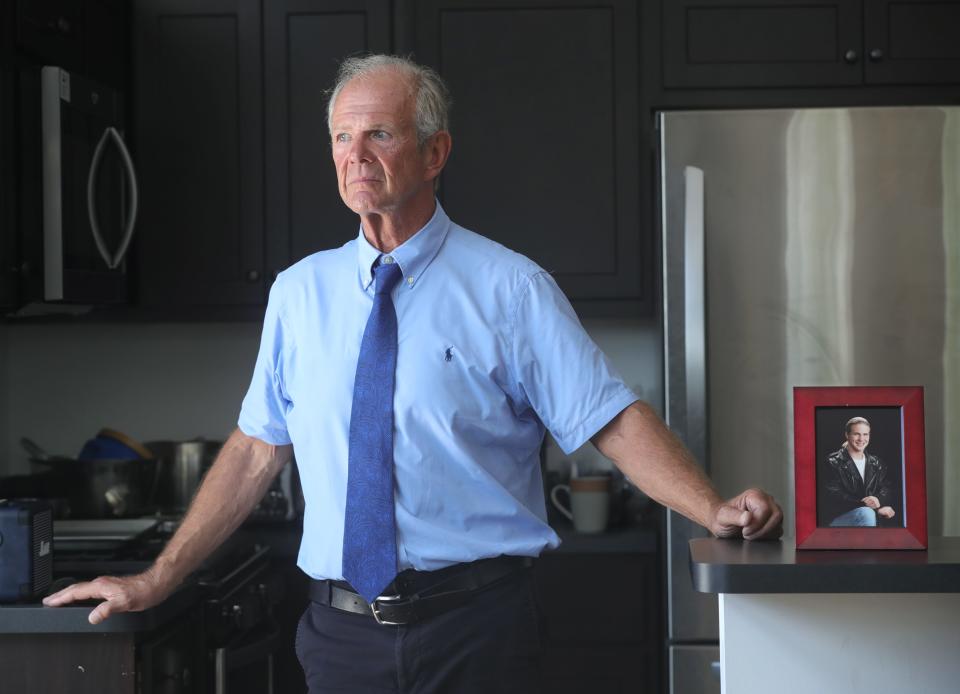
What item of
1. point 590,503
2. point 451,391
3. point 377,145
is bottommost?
point 590,503

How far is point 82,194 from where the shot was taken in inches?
110

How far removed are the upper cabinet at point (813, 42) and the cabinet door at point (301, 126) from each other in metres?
0.86

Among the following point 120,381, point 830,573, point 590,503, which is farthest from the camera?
point 120,381

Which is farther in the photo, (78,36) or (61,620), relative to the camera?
(78,36)


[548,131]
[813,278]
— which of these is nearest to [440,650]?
[813,278]

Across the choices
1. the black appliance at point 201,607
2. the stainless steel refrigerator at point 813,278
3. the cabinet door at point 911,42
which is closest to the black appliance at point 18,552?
the black appliance at point 201,607

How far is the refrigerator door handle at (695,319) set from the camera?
2.73 metres

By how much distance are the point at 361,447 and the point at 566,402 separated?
31 cm

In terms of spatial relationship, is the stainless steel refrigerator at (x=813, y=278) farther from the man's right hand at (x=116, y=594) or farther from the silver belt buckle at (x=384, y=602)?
the man's right hand at (x=116, y=594)

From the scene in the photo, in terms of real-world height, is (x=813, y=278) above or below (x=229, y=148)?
below

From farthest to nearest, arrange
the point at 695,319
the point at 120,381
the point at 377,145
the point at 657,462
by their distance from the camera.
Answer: the point at 120,381
the point at 695,319
the point at 377,145
the point at 657,462

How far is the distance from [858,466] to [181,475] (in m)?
2.05

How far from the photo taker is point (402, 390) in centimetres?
179

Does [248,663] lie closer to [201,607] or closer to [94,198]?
[201,607]
